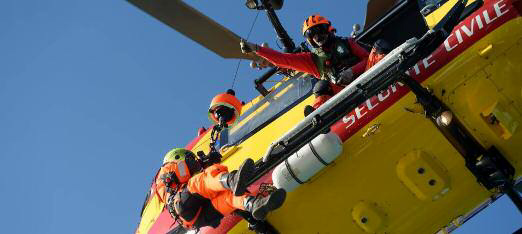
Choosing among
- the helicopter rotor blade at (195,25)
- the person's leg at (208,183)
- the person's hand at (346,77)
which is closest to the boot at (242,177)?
the person's leg at (208,183)

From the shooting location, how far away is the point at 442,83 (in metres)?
4.65

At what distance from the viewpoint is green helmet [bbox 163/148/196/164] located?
6.13 meters

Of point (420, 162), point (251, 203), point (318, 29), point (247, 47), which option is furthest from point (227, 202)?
point (318, 29)

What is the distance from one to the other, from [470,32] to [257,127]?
2.61m

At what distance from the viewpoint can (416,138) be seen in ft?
15.8

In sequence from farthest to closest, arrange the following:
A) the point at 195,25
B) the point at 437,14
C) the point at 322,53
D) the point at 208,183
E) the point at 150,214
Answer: the point at 150,214
the point at 195,25
the point at 322,53
the point at 437,14
the point at 208,183

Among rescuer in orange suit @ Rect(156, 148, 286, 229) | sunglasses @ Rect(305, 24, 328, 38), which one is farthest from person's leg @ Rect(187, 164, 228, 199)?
sunglasses @ Rect(305, 24, 328, 38)

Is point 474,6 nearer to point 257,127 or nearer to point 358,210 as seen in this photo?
point 358,210

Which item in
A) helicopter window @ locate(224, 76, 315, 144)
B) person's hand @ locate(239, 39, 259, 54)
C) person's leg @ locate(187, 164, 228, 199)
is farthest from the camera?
helicopter window @ locate(224, 76, 315, 144)

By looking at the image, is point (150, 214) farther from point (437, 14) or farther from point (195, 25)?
point (437, 14)

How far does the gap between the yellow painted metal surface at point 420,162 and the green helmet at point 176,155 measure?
3.67ft

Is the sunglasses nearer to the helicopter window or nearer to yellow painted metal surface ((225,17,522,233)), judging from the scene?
the helicopter window

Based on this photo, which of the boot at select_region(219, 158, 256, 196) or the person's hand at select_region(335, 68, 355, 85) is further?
the person's hand at select_region(335, 68, 355, 85)

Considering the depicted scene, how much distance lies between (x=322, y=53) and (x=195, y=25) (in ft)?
5.30
